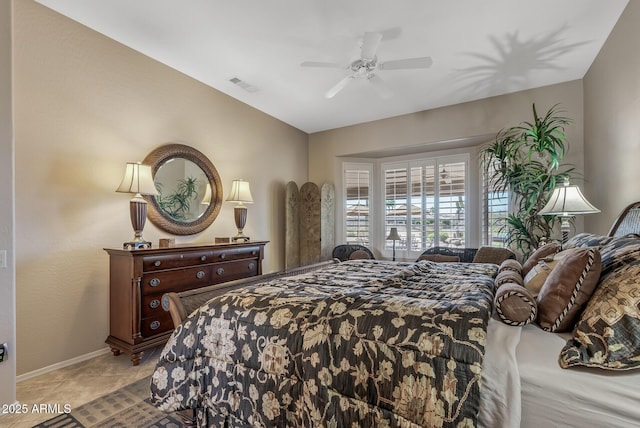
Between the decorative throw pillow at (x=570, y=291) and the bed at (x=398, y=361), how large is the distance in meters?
0.02

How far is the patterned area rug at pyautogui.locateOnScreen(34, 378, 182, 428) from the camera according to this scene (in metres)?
1.82

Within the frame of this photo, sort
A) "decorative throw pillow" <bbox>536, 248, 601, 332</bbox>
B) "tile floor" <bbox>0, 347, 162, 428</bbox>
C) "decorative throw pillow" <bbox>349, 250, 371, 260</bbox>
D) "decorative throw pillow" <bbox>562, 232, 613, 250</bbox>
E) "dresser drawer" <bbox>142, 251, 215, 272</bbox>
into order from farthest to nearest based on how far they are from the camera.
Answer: "decorative throw pillow" <bbox>349, 250, 371, 260</bbox>
"dresser drawer" <bbox>142, 251, 215, 272</bbox>
"tile floor" <bbox>0, 347, 162, 428</bbox>
"decorative throw pillow" <bbox>562, 232, 613, 250</bbox>
"decorative throw pillow" <bbox>536, 248, 601, 332</bbox>

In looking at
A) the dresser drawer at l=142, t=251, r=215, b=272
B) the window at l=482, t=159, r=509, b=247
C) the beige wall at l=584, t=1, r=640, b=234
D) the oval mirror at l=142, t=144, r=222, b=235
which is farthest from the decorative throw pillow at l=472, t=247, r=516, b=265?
the oval mirror at l=142, t=144, r=222, b=235

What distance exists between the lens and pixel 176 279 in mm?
2912

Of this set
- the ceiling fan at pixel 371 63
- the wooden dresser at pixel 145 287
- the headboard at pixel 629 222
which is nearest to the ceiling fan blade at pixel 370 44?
the ceiling fan at pixel 371 63

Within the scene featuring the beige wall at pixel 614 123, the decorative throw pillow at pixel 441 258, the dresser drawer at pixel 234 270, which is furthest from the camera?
the decorative throw pillow at pixel 441 258

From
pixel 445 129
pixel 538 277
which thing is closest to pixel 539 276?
pixel 538 277

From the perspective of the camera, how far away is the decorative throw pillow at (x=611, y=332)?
0.96m

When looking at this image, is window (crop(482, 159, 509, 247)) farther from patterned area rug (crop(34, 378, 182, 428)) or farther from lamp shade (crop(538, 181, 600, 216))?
patterned area rug (crop(34, 378, 182, 428))

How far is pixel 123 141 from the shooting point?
10.0 feet

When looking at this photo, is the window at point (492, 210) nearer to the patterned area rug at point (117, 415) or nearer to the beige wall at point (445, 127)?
the beige wall at point (445, 127)

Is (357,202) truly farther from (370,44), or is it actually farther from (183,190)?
(370,44)

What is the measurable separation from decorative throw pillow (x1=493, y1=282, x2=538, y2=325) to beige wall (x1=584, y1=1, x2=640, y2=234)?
189 cm

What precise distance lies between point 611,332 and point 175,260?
3.09 metres
